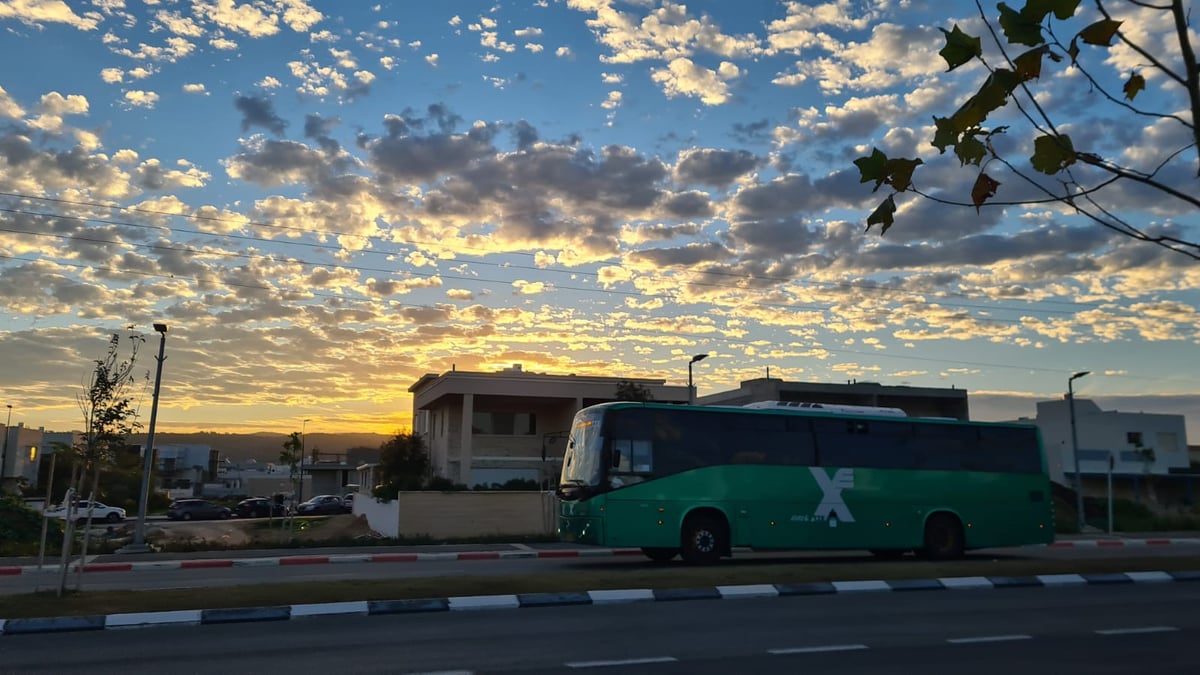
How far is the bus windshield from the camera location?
786 inches

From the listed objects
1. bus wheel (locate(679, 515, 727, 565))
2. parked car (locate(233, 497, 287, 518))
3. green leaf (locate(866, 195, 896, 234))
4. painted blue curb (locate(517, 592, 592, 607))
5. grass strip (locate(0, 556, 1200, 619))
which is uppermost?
green leaf (locate(866, 195, 896, 234))

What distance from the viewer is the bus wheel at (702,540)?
19891mm

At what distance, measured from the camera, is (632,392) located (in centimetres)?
4372

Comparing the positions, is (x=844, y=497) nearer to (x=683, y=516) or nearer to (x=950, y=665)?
(x=683, y=516)

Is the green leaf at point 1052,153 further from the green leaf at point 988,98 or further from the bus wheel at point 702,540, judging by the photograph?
the bus wheel at point 702,540

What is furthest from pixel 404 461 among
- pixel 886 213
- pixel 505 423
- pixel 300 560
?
pixel 886 213

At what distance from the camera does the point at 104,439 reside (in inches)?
641

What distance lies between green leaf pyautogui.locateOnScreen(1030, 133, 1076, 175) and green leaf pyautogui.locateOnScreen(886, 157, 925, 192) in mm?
436

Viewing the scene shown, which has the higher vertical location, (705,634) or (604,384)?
(604,384)

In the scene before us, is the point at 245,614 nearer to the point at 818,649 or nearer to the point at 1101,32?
the point at 818,649

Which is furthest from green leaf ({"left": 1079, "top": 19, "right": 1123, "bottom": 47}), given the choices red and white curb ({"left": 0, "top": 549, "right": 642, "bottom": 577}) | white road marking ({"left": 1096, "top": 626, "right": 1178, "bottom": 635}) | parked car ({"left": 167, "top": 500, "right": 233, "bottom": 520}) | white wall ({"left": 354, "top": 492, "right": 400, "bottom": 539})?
parked car ({"left": 167, "top": 500, "right": 233, "bottom": 520})

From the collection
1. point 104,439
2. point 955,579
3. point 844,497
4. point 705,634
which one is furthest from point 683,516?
point 104,439

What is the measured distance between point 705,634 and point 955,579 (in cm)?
694

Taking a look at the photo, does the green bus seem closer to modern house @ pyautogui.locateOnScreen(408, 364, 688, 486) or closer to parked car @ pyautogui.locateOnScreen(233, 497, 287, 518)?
modern house @ pyautogui.locateOnScreen(408, 364, 688, 486)
